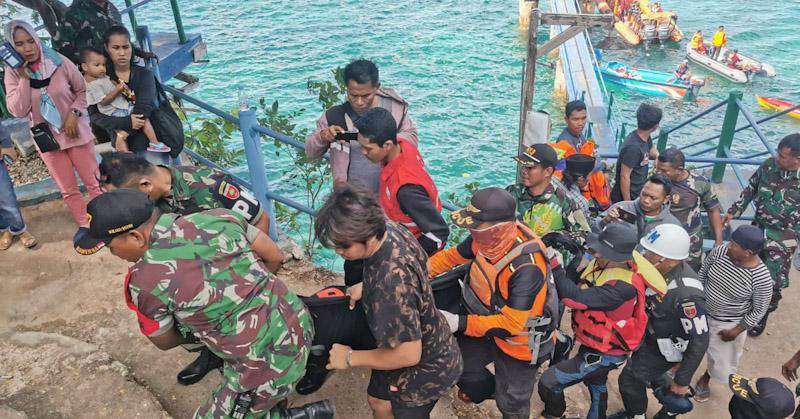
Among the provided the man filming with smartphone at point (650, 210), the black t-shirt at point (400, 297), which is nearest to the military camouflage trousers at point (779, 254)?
the man filming with smartphone at point (650, 210)

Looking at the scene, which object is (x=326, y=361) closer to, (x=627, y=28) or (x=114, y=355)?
(x=114, y=355)

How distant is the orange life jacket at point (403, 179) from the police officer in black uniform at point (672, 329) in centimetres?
152

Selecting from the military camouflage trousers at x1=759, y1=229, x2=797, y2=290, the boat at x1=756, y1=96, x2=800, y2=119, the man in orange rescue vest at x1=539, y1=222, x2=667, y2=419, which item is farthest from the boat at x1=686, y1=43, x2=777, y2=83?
the man in orange rescue vest at x1=539, y1=222, x2=667, y2=419

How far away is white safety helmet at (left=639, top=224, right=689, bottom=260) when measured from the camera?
3590 mm

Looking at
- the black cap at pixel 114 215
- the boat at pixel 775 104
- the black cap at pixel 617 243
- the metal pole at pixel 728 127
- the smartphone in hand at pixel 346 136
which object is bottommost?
the boat at pixel 775 104

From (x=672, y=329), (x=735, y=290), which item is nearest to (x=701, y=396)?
(x=735, y=290)

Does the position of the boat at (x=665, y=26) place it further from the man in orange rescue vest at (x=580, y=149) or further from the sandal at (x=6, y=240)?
the sandal at (x=6, y=240)

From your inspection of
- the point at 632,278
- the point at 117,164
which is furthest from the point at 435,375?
the point at 117,164

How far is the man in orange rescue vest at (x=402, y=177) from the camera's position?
11.2 feet

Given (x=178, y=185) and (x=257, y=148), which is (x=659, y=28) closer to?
(x=257, y=148)

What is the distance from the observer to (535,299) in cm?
297

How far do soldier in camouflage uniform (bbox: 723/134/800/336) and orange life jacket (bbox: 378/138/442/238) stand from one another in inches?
134

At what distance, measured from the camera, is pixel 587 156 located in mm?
5090

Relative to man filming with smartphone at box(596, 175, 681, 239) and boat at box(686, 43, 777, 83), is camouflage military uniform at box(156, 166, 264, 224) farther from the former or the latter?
boat at box(686, 43, 777, 83)
